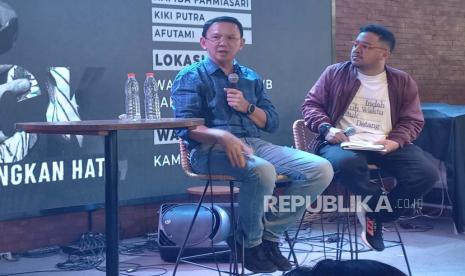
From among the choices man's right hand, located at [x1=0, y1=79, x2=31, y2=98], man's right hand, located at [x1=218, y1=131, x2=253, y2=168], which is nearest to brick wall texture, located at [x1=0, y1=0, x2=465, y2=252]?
man's right hand, located at [x1=0, y1=79, x2=31, y2=98]

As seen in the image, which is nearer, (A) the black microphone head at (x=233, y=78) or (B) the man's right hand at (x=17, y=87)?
(A) the black microphone head at (x=233, y=78)

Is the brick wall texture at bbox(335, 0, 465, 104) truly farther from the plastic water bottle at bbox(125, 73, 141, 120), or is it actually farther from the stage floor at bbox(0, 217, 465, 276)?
the plastic water bottle at bbox(125, 73, 141, 120)

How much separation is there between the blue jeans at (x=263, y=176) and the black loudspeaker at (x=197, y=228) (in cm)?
64

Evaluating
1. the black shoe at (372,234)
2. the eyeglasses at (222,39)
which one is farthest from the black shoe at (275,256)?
the eyeglasses at (222,39)

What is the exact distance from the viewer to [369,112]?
3.83 m

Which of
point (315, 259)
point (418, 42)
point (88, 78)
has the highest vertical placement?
point (418, 42)

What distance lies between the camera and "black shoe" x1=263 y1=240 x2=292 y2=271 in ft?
10.4

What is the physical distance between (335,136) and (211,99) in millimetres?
746

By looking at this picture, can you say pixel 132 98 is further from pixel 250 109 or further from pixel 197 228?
pixel 197 228

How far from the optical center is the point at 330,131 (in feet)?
11.8

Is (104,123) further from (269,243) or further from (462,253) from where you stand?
(462,253)

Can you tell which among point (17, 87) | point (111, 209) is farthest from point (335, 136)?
point (17, 87)

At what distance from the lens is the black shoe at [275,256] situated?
3160mm

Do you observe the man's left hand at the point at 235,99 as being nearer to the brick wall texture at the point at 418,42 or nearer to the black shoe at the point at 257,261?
the black shoe at the point at 257,261
